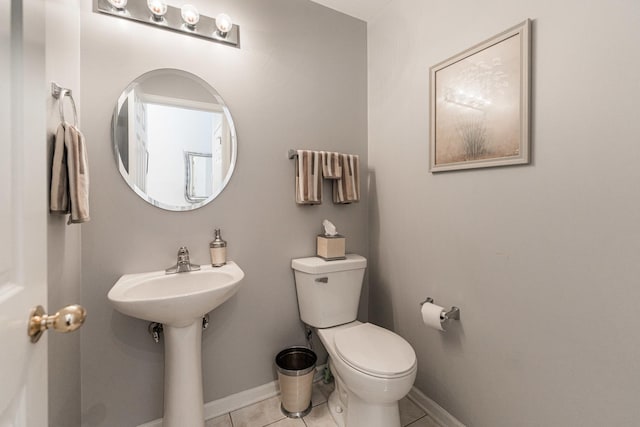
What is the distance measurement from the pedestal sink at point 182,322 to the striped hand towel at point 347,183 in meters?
0.79

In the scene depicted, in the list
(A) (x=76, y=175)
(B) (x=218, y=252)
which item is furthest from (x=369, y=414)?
(A) (x=76, y=175)

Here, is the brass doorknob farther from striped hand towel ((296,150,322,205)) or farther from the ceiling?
the ceiling

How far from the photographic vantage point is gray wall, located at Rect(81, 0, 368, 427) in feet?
4.35

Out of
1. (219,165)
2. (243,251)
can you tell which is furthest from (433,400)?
(219,165)

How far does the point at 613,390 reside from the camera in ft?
3.09

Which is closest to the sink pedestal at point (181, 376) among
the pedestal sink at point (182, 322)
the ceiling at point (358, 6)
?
the pedestal sink at point (182, 322)

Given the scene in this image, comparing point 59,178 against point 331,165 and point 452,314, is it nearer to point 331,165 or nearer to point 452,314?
point 331,165

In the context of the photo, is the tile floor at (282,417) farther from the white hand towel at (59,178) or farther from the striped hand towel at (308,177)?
the white hand towel at (59,178)

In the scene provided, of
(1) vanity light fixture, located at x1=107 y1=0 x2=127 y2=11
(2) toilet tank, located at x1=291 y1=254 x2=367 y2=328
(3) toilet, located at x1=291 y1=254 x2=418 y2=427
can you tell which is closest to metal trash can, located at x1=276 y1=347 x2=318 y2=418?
(3) toilet, located at x1=291 y1=254 x2=418 y2=427

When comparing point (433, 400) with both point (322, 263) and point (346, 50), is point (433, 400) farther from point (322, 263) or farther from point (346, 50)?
point (346, 50)

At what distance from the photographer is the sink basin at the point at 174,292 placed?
107 centimetres

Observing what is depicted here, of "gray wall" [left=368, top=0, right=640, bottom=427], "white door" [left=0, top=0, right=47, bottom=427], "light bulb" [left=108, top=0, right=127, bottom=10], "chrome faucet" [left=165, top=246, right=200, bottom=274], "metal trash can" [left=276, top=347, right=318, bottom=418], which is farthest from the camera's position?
"metal trash can" [left=276, top=347, right=318, bottom=418]

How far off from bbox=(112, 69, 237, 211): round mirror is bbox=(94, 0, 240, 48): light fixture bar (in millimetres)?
215

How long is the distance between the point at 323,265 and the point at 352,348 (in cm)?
46
